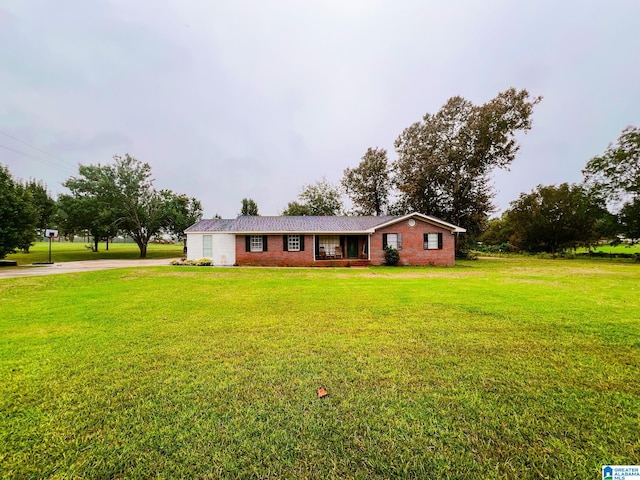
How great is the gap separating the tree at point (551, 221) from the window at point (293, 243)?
1233 inches

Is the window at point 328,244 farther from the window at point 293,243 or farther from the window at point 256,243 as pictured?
the window at point 256,243

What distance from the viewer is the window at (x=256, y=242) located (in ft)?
65.9

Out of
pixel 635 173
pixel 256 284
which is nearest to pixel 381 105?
pixel 256 284

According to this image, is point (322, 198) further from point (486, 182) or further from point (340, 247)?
point (486, 182)

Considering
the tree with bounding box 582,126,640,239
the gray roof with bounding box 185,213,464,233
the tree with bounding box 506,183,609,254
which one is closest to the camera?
the gray roof with bounding box 185,213,464,233

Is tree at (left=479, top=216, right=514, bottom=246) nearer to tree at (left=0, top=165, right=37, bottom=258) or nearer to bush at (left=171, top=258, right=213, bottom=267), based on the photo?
bush at (left=171, top=258, right=213, bottom=267)

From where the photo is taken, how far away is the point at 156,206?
2994 cm

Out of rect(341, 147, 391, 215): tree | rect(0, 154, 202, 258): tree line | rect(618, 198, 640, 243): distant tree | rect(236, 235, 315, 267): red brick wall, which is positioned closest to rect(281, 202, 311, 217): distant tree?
rect(341, 147, 391, 215): tree

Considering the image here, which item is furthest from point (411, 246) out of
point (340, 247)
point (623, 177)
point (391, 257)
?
point (623, 177)

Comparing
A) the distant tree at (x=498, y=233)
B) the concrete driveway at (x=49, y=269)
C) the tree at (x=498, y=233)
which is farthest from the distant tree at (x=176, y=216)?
the tree at (x=498, y=233)

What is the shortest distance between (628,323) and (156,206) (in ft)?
117

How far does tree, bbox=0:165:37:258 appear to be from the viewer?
56.7 feet

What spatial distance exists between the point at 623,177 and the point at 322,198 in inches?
1289

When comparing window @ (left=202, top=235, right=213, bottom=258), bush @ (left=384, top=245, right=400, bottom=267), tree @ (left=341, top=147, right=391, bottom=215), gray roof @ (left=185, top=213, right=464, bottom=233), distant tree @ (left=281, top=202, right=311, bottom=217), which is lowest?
bush @ (left=384, top=245, right=400, bottom=267)
